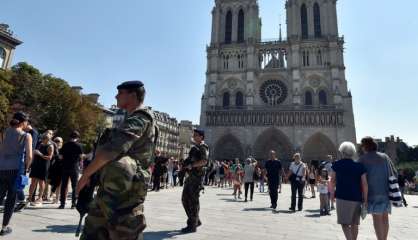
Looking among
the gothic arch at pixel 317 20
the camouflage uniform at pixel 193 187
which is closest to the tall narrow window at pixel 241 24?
the gothic arch at pixel 317 20

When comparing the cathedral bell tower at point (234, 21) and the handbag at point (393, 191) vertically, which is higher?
the cathedral bell tower at point (234, 21)

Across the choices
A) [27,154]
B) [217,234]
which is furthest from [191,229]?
[27,154]

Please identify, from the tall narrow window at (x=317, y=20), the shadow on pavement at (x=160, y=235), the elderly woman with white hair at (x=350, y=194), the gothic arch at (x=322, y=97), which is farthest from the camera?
the tall narrow window at (x=317, y=20)

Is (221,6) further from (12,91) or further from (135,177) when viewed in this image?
(135,177)

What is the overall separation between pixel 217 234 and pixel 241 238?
41 cm

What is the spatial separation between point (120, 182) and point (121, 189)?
0.17 feet

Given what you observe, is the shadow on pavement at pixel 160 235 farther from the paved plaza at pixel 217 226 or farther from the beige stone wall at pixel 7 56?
the beige stone wall at pixel 7 56

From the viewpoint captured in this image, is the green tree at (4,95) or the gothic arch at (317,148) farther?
the gothic arch at (317,148)

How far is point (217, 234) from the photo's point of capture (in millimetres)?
4570

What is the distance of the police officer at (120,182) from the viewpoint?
6.70 ft

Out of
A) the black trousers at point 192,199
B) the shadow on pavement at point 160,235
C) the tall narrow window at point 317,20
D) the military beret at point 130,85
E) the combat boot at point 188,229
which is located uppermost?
the tall narrow window at point 317,20

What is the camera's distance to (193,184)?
4848 mm

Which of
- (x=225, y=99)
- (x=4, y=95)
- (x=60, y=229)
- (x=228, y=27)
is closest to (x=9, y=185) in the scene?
(x=60, y=229)

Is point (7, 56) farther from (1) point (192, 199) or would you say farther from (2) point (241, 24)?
(1) point (192, 199)
